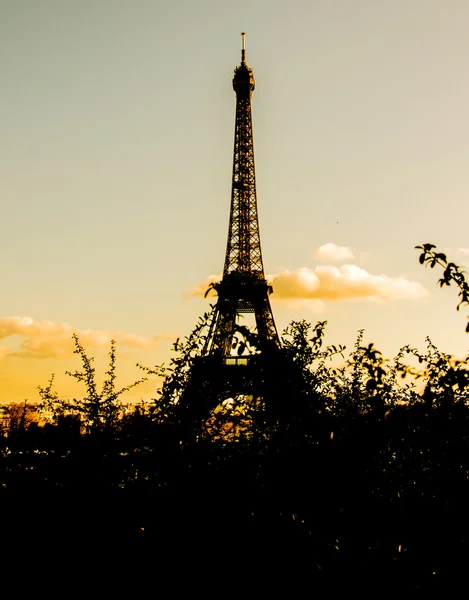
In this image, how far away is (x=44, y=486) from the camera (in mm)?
9070

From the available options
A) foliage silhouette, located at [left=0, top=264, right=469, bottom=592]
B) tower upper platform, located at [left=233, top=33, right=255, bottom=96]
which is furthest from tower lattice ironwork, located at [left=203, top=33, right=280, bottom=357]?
foliage silhouette, located at [left=0, top=264, right=469, bottom=592]

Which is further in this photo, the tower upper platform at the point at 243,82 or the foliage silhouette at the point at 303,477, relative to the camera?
the tower upper platform at the point at 243,82

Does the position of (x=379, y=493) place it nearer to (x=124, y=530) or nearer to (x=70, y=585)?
(x=124, y=530)

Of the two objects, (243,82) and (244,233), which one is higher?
(243,82)

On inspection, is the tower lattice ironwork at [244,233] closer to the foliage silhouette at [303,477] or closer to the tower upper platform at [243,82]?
the tower upper platform at [243,82]

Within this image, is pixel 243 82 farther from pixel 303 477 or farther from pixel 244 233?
pixel 303 477

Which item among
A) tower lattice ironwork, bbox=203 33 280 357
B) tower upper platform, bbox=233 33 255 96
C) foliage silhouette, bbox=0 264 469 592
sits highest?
tower upper platform, bbox=233 33 255 96

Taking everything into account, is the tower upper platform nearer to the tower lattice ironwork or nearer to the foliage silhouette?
the tower lattice ironwork

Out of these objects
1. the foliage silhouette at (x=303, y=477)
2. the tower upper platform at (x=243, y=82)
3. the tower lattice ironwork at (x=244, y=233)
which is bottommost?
the foliage silhouette at (x=303, y=477)

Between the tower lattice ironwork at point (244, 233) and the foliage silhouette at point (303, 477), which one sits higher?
the tower lattice ironwork at point (244, 233)

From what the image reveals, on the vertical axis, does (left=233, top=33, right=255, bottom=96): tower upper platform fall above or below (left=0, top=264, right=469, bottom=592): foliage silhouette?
above

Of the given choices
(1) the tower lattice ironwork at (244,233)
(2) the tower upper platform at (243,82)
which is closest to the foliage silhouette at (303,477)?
(1) the tower lattice ironwork at (244,233)

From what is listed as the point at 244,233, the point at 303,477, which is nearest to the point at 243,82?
the point at 244,233

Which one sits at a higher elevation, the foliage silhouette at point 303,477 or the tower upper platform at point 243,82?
the tower upper platform at point 243,82
